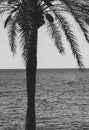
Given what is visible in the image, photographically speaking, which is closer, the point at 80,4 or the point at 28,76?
the point at 80,4

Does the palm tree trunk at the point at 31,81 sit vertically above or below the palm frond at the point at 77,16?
below

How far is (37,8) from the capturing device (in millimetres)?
16531

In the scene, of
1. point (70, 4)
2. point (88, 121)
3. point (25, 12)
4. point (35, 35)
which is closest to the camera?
point (25, 12)

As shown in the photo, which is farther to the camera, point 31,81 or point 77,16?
point 31,81

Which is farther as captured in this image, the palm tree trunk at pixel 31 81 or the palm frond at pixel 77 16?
the palm tree trunk at pixel 31 81

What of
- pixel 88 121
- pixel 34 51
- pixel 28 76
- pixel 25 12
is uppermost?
pixel 25 12

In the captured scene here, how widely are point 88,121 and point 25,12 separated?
22568 millimetres

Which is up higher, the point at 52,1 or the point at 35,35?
the point at 52,1

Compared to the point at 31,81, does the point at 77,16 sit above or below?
above

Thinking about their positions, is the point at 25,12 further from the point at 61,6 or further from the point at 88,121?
the point at 88,121

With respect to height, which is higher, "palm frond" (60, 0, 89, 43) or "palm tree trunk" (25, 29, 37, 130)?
"palm frond" (60, 0, 89, 43)

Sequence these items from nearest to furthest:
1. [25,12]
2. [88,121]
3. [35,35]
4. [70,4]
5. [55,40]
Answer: [25,12] → [70,4] → [35,35] → [55,40] → [88,121]

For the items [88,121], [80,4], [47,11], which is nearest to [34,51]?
[47,11]

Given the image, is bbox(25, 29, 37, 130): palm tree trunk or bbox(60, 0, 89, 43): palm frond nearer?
bbox(60, 0, 89, 43): palm frond
